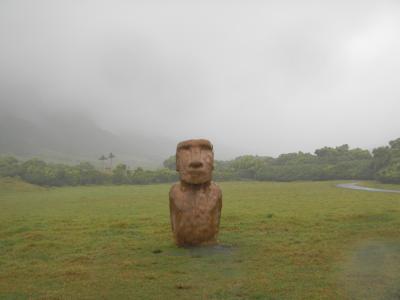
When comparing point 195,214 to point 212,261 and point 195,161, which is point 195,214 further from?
point 212,261

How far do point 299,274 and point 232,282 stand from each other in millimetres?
Answer: 1928

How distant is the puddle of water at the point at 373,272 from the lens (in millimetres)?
9758

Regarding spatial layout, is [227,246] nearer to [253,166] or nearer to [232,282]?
[232,282]

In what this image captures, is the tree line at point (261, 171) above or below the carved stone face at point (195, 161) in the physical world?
above

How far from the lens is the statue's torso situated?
580 inches

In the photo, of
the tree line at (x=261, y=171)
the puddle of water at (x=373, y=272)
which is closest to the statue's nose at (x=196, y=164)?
the puddle of water at (x=373, y=272)

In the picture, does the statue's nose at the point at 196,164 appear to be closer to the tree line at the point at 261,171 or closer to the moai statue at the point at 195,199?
the moai statue at the point at 195,199

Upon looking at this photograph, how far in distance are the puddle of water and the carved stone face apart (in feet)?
17.2

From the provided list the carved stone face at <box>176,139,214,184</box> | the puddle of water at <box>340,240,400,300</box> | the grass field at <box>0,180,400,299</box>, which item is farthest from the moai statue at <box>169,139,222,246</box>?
the puddle of water at <box>340,240,400,300</box>

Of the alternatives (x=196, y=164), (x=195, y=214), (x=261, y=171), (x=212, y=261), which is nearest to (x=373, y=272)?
(x=212, y=261)

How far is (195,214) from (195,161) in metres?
1.77

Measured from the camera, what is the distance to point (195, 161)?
48.0ft

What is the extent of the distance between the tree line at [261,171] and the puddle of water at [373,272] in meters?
51.2

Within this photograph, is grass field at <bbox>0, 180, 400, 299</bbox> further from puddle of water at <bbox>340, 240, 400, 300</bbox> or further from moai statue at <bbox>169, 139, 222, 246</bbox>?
moai statue at <bbox>169, 139, 222, 246</bbox>
